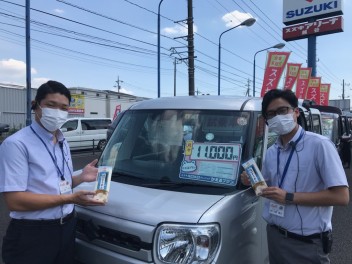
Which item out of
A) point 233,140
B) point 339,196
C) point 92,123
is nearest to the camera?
point 339,196

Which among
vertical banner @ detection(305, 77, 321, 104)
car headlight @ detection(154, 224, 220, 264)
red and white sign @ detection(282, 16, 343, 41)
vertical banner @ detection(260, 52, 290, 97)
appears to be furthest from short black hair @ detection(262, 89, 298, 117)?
red and white sign @ detection(282, 16, 343, 41)

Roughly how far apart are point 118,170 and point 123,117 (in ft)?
2.27

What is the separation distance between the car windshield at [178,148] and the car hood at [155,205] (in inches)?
6.9

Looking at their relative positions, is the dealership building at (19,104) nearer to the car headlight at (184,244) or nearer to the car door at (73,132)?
the car door at (73,132)

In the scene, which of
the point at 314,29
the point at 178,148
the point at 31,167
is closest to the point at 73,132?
the point at 178,148

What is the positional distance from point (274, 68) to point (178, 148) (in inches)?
609

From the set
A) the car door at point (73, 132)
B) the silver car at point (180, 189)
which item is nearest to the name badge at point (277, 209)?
the silver car at point (180, 189)

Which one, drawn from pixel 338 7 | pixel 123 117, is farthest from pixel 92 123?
pixel 338 7

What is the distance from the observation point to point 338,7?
24.9 m

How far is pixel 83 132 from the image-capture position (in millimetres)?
17969

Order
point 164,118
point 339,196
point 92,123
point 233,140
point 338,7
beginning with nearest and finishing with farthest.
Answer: point 339,196
point 233,140
point 164,118
point 92,123
point 338,7

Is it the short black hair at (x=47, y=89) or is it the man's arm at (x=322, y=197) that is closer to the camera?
the man's arm at (x=322, y=197)

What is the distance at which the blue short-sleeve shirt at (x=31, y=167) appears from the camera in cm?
211

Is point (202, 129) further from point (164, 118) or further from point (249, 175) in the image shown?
point (249, 175)
